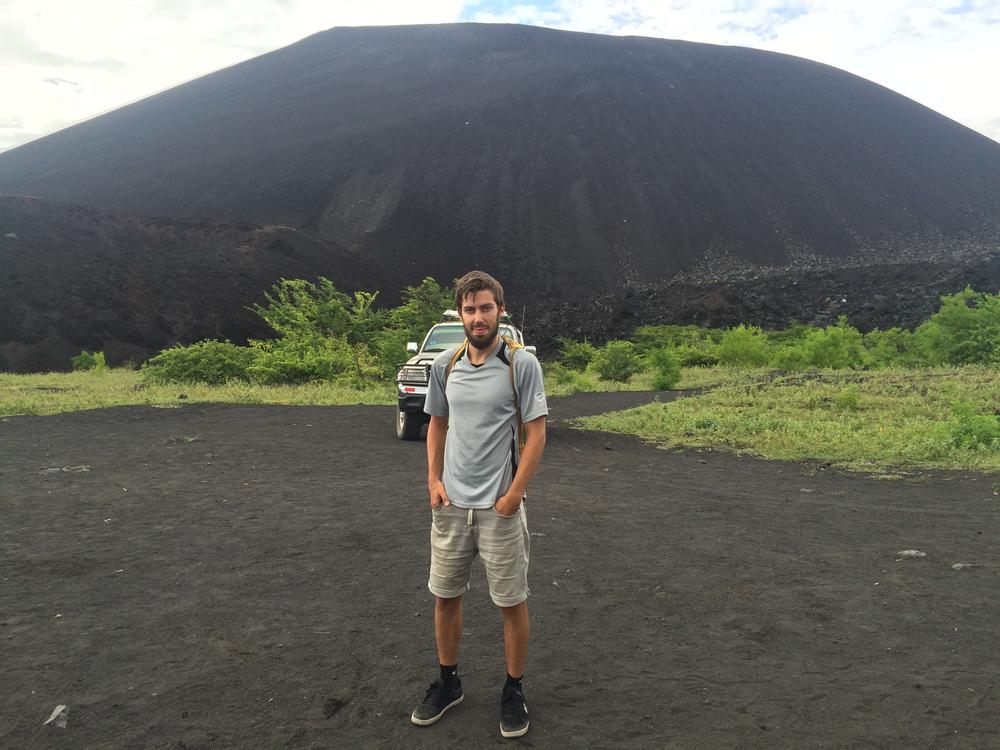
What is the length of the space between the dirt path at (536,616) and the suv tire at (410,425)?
3232 mm

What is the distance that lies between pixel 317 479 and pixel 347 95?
92.0 metres

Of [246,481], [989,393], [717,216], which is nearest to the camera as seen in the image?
[246,481]

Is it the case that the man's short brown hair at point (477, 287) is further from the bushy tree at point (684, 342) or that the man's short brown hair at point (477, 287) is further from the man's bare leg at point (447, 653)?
the bushy tree at point (684, 342)

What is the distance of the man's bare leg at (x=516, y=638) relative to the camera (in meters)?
3.29

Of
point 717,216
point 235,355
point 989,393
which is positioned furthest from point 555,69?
point 989,393

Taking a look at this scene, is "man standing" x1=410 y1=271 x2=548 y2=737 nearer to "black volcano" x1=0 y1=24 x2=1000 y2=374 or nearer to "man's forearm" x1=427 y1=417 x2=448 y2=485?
"man's forearm" x1=427 y1=417 x2=448 y2=485

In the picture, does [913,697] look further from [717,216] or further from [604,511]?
[717,216]

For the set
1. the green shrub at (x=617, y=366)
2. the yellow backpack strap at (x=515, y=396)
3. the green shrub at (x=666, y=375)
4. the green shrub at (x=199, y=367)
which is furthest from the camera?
the green shrub at (x=617, y=366)

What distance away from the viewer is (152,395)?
57.8ft

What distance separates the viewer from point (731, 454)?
1070 cm

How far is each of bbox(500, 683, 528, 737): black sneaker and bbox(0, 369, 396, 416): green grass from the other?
13.8 meters

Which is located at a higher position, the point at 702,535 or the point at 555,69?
the point at 555,69

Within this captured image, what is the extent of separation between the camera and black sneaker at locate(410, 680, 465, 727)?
3.25 meters

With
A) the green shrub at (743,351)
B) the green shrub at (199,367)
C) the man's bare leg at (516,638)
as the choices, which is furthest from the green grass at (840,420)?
the green shrub at (199,367)
